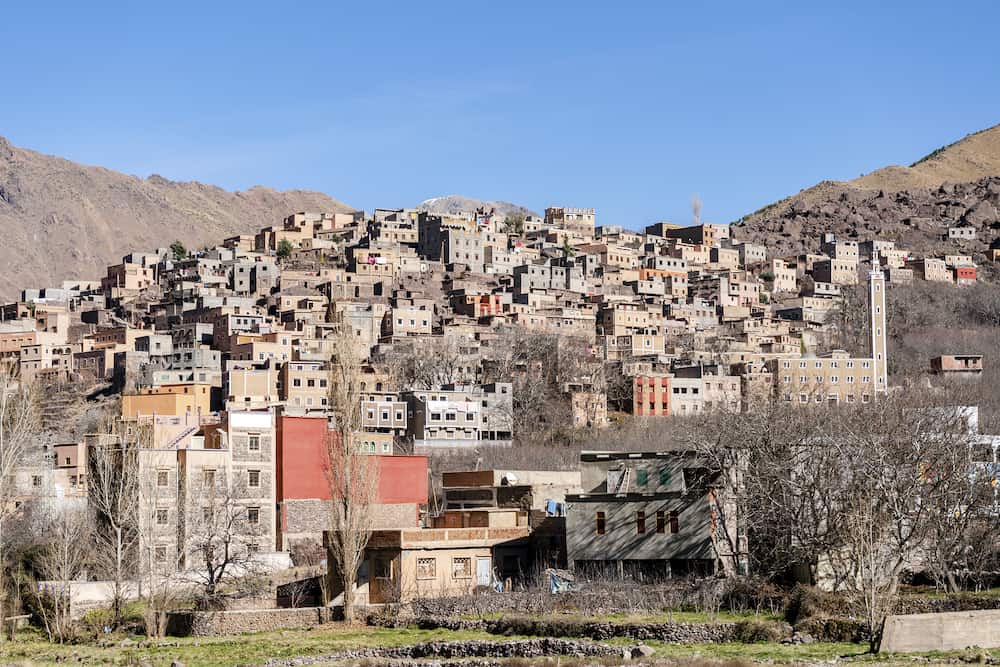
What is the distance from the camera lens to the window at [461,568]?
146 feet

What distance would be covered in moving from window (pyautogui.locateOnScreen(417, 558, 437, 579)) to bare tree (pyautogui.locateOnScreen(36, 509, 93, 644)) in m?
9.22

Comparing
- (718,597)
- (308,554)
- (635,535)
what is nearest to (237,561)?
(308,554)

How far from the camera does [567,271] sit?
142000 mm

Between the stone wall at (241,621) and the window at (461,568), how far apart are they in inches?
188

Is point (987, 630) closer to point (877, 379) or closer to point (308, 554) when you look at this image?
point (308, 554)

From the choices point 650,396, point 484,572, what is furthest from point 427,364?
point 484,572

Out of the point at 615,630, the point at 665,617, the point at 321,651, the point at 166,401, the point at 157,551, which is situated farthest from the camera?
the point at 166,401

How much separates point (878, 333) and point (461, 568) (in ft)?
248

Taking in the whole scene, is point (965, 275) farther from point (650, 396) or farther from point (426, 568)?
point (426, 568)

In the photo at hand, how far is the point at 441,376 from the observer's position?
107 metres

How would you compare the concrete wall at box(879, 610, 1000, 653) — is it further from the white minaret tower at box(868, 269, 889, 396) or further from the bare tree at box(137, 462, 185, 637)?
the white minaret tower at box(868, 269, 889, 396)

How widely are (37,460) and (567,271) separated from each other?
75.8 meters

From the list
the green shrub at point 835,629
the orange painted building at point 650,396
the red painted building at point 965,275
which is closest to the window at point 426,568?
the green shrub at point 835,629

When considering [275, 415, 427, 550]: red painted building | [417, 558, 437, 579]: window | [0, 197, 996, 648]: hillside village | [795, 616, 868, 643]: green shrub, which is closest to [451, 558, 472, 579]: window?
[0, 197, 996, 648]: hillside village
